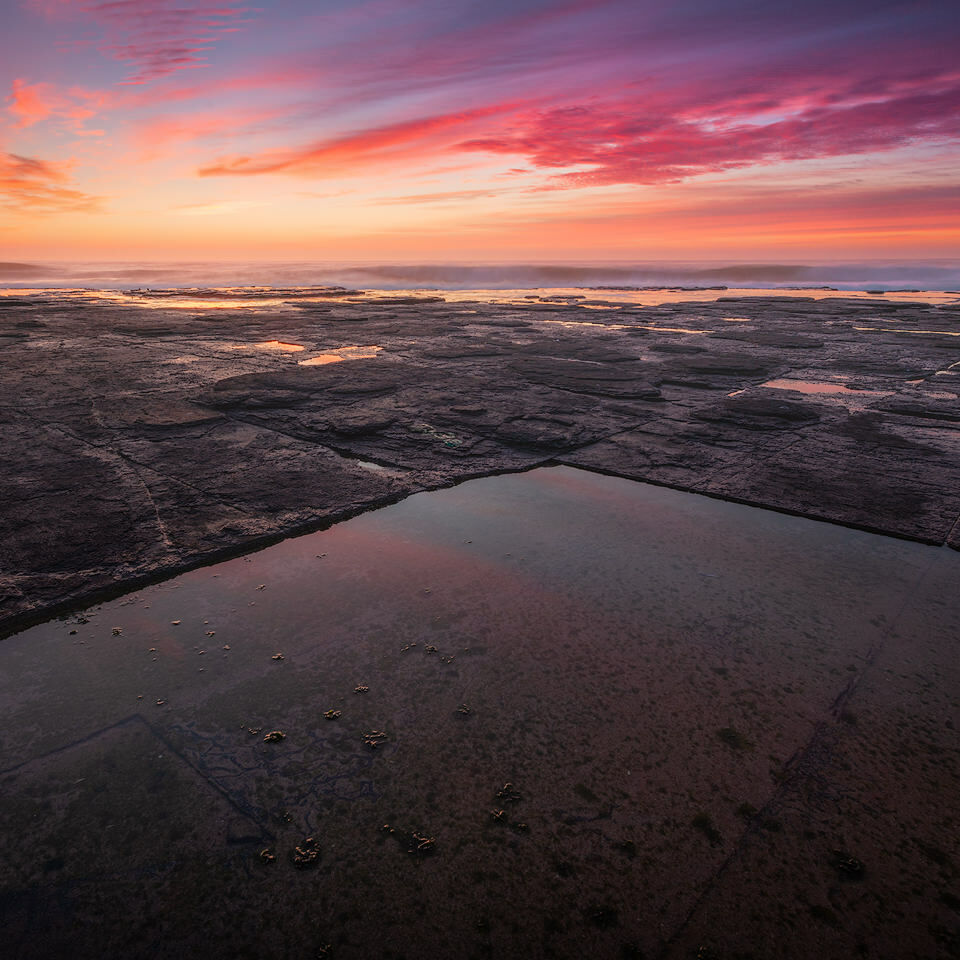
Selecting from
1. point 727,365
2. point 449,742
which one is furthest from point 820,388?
point 449,742

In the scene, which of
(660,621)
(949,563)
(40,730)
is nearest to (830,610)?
(660,621)

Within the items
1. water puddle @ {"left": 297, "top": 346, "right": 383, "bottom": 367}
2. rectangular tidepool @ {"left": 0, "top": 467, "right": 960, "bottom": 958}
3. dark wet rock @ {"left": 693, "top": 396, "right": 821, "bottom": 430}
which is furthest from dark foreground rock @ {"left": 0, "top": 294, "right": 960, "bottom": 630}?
rectangular tidepool @ {"left": 0, "top": 467, "right": 960, "bottom": 958}

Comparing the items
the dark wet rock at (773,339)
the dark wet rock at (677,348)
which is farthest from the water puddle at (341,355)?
the dark wet rock at (773,339)

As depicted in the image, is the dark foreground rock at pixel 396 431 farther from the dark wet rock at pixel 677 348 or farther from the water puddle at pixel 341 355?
the water puddle at pixel 341 355

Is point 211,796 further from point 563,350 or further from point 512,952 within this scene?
point 563,350

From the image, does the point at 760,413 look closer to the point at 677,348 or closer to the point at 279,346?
the point at 677,348
